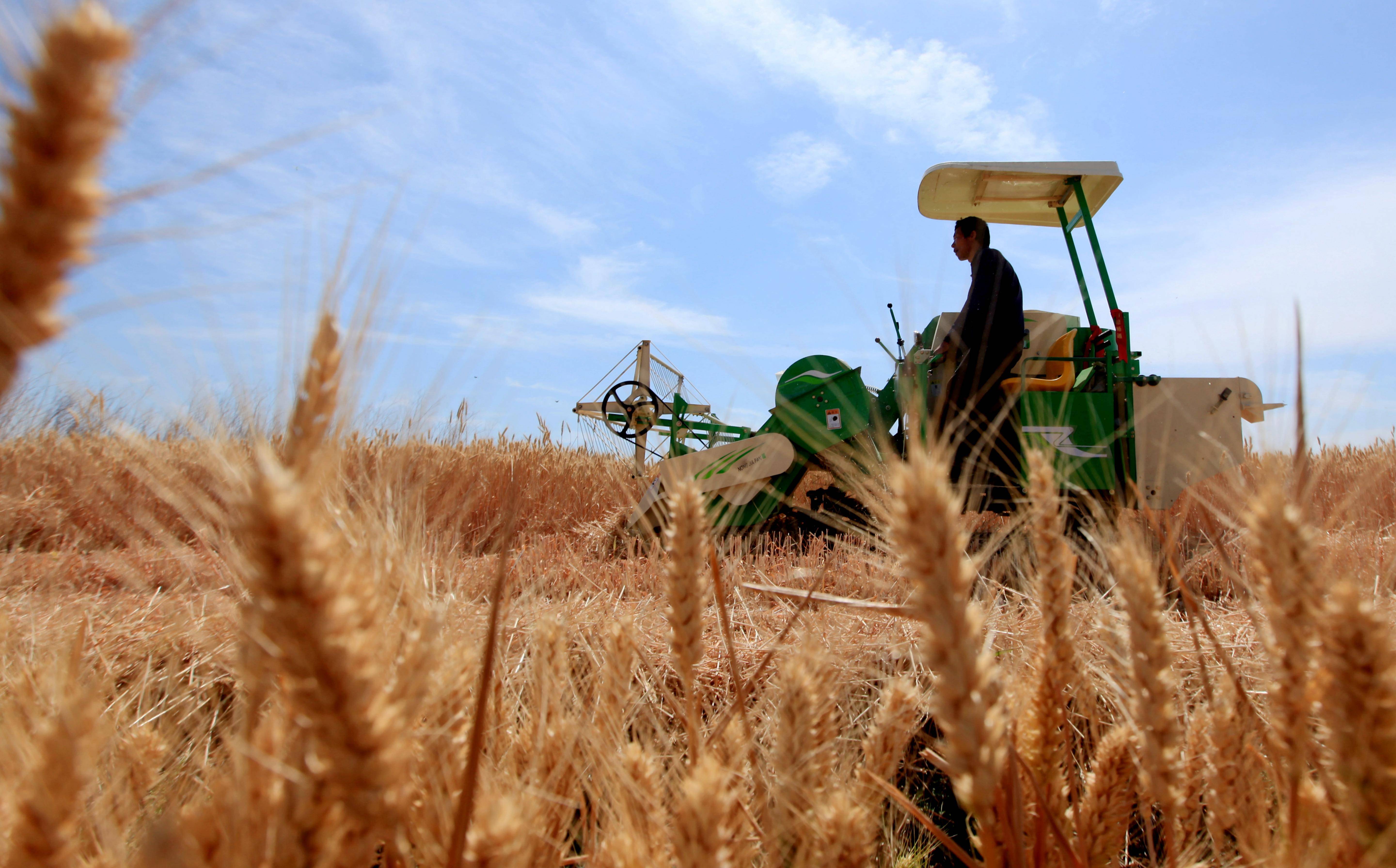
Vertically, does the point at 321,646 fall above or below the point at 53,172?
below

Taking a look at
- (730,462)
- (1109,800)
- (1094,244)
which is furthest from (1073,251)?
(1109,800)

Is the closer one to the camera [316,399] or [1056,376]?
[316,399]

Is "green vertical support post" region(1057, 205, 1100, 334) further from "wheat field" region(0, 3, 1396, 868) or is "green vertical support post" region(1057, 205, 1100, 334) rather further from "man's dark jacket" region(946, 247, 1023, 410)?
"wheat field" region(0, 3, 1396, 868)

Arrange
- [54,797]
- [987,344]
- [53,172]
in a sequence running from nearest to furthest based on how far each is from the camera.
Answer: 1. [53,172]
2. [54,797]
3. [987,344]

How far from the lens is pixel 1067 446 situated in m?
4.50

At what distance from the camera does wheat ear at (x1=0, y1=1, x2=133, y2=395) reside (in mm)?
454

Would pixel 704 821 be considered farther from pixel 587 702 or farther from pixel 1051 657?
pixel 587 702

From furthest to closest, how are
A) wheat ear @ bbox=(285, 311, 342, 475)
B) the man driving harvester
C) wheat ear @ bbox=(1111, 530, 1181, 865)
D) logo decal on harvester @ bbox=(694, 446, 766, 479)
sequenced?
logo decal on harvester @ bbox=(694, 446, 766, 479) < the man driving harvester < wheat ear @ bbox=(1111, 530, 1181, 865) < wheat ear @ bbox=(285, 311, 342, 475)

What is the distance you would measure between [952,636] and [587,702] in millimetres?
1201

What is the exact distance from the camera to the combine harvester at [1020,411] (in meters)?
4.46

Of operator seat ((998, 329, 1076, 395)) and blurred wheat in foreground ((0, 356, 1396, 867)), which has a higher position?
operator seat ((998, 329, 1076, 395))

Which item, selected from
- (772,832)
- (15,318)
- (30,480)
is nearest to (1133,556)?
(772,832)

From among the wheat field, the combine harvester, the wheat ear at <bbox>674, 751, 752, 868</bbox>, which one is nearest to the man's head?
the combine harvester

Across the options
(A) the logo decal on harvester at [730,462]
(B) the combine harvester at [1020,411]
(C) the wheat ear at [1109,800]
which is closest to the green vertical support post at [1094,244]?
(B) the combine harvester at [1020,411]
